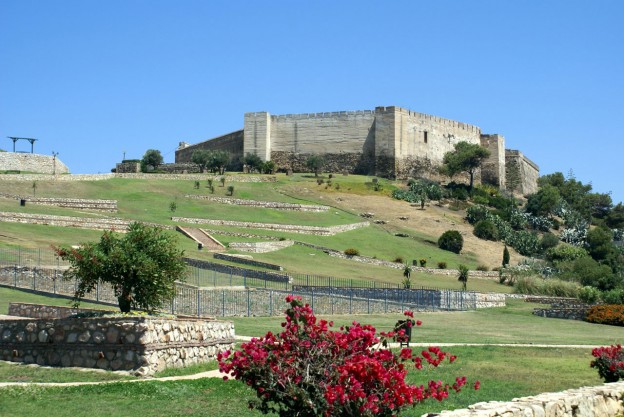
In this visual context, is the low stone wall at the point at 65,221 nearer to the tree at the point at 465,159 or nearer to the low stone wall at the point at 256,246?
the low stone wall at the point at 256,246

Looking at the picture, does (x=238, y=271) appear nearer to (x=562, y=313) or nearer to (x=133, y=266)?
(x=562, y=313)

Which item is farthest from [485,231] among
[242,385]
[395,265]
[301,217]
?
[242,385]

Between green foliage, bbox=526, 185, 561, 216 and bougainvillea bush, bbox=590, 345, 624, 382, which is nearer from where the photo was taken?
bougainvillea bush, bbox=590, 345, 624, 382

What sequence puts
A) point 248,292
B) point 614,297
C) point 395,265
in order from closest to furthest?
point 248,292 → point 614,297 → point 395,265

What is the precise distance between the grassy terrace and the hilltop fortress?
76.6 meters

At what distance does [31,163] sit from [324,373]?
8602 centimetres

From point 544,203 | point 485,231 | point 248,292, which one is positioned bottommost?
point 248,292

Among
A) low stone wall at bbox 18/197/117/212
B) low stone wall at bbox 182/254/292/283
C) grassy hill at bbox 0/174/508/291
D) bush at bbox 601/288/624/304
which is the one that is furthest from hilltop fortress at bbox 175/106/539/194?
low stone wall at bbox 182/254/292/283

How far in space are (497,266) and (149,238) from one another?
44.9m

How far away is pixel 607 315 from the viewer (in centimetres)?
3619

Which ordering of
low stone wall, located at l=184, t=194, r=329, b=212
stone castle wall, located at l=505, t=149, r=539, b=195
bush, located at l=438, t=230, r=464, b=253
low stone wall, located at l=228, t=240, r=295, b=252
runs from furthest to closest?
stone castle wall, located at l=505, t=149, r=539, b=195
low stone wall, located at l=184, t=194, r=329, b=212
bush, located at l=438, t=230, r=464, b=253
low stone wall, located at l=228, t=240, r=295, b=252

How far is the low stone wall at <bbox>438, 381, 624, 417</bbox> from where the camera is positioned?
1095 centimetres

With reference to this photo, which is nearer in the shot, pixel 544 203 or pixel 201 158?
pixel 544 203

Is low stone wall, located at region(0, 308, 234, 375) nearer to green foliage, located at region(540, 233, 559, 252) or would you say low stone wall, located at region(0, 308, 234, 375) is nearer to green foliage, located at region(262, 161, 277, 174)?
green foliage, located at region(540, 233, 559, 252)
